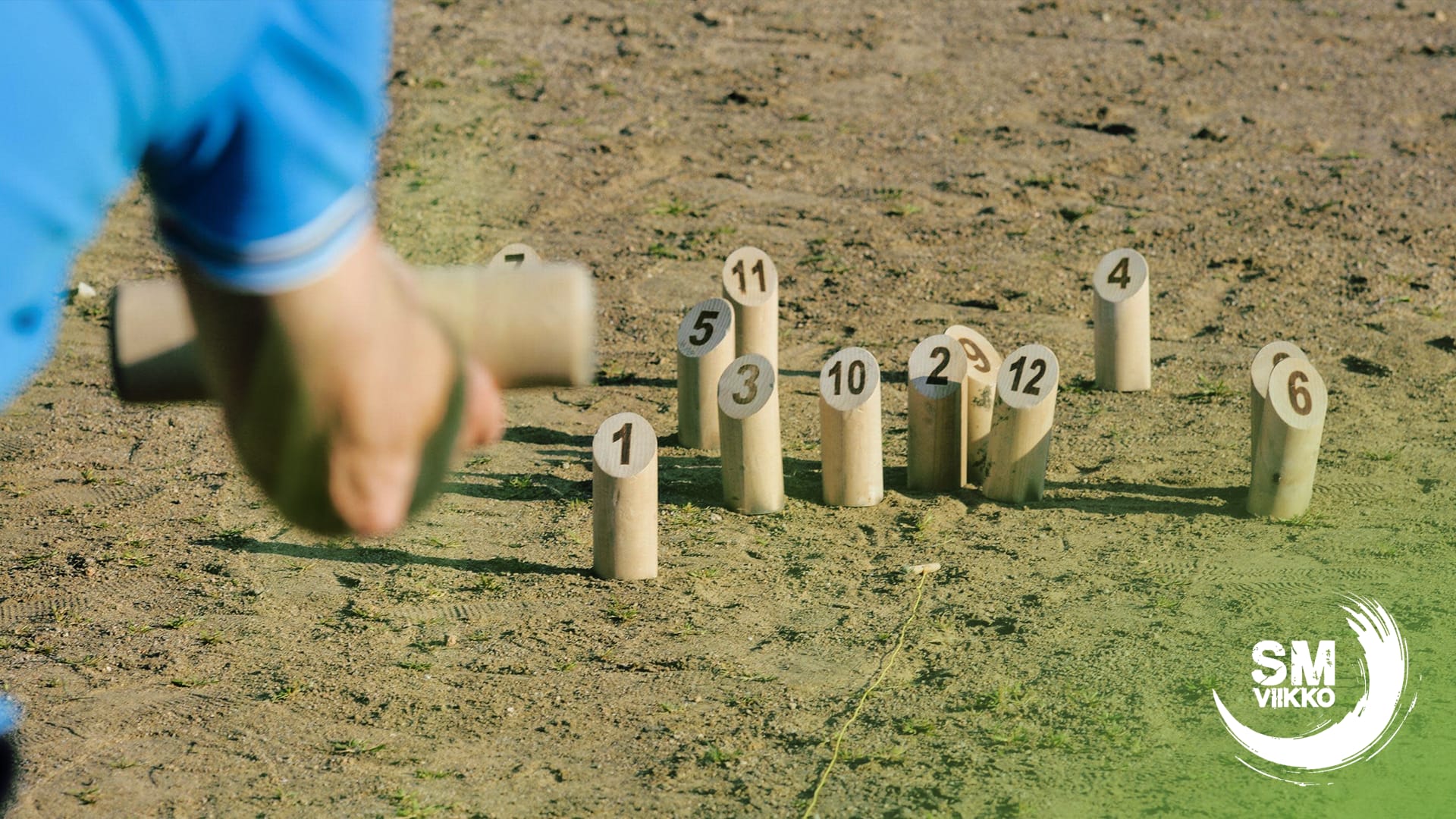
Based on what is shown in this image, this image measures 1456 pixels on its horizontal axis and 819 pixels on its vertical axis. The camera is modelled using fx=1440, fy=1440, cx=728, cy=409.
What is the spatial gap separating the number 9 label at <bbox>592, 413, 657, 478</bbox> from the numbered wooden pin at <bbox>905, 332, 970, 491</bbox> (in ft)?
3.36

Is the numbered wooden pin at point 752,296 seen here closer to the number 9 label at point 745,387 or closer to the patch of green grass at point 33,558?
the number 9 label at point 745,387

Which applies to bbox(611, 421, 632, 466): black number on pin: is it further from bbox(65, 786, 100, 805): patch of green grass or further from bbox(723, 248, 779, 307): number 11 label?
bbox(65, 786, 100, 805): patch of green grass

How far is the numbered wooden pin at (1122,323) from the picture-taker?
18.1 ft

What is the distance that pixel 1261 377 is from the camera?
472 centimetres

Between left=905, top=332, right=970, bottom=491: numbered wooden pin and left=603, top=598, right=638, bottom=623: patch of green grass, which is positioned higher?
left=905, top=332, right=970, bottom=491: numbered wooden pin

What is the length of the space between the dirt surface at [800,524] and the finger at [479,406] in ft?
7.76

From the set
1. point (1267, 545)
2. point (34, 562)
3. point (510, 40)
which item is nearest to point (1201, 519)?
point (1267, 545)

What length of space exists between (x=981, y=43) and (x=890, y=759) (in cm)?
793

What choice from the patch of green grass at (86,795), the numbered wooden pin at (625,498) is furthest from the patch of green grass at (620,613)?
the patch of green grass at (86,795)

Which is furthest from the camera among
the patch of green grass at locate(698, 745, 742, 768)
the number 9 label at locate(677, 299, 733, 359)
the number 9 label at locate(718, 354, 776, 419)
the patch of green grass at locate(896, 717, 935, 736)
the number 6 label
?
the number 9 label at locate(677, 299, 733, 359)

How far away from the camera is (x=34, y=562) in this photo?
15.0ft

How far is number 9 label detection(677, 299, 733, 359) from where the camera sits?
5.09 metres

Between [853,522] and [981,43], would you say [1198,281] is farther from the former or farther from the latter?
[981,43]

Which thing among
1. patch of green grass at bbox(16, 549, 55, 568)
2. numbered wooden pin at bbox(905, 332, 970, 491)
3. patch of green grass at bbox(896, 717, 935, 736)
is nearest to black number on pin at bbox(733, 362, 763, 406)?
numbered wooden pin at bbox(905, 332, 970, 491)
